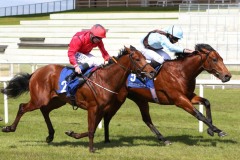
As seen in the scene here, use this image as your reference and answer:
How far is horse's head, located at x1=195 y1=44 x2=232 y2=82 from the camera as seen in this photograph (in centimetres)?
748

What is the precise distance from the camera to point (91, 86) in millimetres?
7141

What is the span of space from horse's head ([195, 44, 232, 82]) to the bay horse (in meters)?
1.15

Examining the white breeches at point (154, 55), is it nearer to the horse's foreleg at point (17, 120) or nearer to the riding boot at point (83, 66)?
the riding boot at point (83, 66)

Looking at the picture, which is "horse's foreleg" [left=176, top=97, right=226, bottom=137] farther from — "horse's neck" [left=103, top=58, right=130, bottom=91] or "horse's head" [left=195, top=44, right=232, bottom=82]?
"horse's neck" [left=103, top=58, right=130, bottom=91]

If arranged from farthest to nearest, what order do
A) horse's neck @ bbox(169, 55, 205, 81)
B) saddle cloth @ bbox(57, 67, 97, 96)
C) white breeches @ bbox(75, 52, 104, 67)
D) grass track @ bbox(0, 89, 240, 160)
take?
horse's neck @ bbox(169, 55, 205, 81) → white breeches @ bbox(75, 52, 104, 67) → saddle cloth @ bbox(57, 67, 97, 96) → grass track @ bbox(0, 89, 240, 160)

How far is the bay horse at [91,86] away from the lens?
691 centimetres

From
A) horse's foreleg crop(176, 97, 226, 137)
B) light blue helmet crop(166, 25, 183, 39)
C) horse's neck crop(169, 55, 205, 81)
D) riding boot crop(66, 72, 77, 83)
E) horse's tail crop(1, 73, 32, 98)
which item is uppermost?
light blue helmet crop(166, 25, 183, 39)

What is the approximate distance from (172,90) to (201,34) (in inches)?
789

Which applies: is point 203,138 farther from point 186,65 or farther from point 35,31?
point 35,31

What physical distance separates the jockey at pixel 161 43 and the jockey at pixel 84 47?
2.68 ft

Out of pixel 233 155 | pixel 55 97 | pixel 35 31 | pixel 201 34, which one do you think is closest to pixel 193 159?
pixel 233 155

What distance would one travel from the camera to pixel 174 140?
8242mm

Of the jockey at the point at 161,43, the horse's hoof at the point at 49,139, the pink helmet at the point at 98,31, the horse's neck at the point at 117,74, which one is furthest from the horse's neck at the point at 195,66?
the horse's hoof at the point at 49,139

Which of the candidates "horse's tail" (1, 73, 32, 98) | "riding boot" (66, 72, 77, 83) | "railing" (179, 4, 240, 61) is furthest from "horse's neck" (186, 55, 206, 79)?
"railing" (179, 4, 240, 61)
